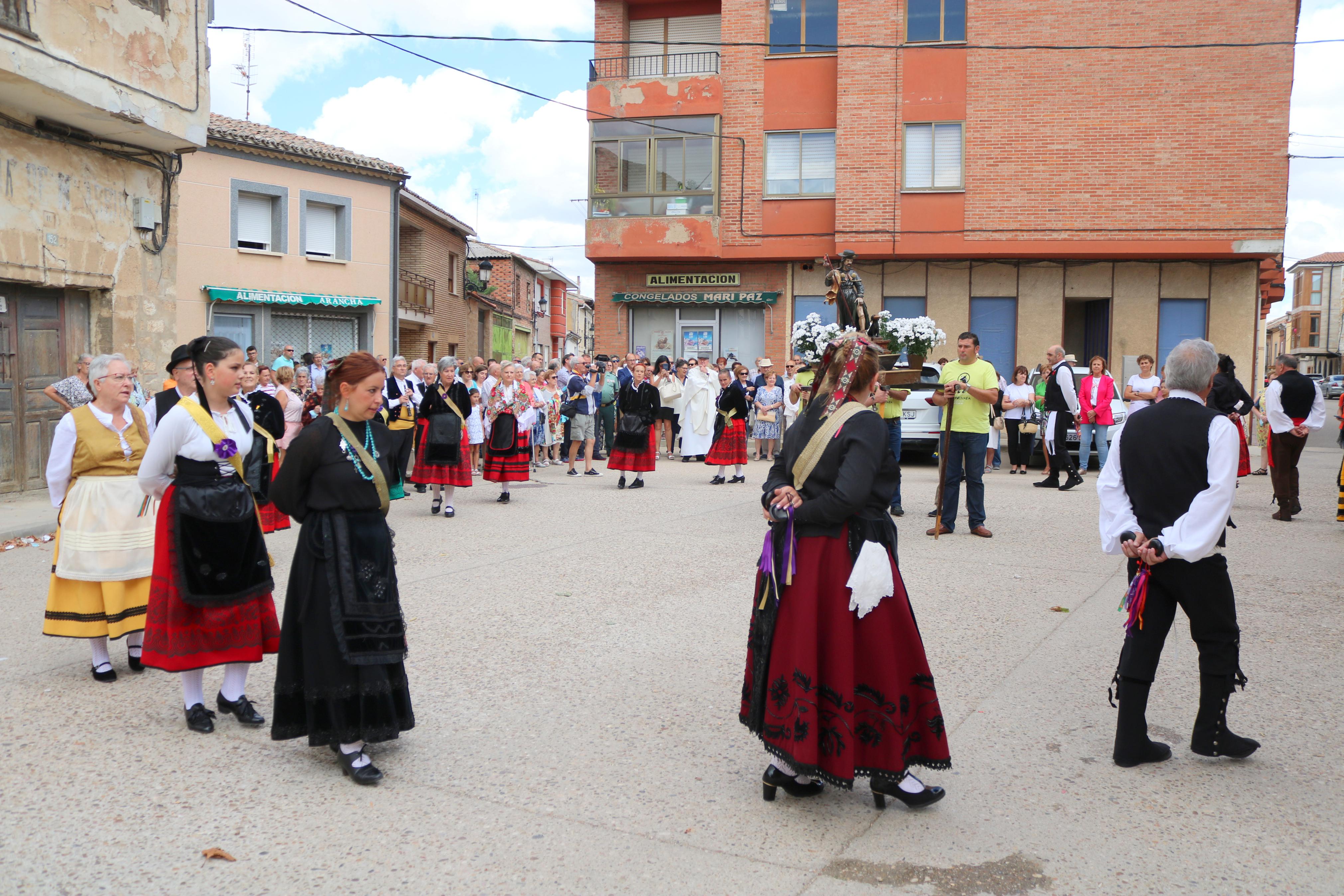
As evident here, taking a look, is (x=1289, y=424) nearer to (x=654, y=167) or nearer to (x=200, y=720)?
(x=200, y=720)

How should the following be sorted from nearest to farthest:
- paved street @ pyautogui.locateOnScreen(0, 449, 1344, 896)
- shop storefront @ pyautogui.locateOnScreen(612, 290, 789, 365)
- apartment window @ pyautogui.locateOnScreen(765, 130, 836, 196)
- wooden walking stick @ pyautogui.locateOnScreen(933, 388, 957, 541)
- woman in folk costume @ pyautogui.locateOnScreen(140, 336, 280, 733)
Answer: paved street @ pyautogui.locateOnScreen(0, 449, 1344, 896)
woman in folk costume @ pyautogui.locateOnScreen(140, 336, 280, 733)
wooden walking stick @ pyautogui.locateOnScreen(933, 388, 957, 541)
apartment window @ pyautogui.locateOnScreen(765, 130, 836, 196)
shop storefront @ pyautogui.locateOnScreen(612, 290, 789, 365)

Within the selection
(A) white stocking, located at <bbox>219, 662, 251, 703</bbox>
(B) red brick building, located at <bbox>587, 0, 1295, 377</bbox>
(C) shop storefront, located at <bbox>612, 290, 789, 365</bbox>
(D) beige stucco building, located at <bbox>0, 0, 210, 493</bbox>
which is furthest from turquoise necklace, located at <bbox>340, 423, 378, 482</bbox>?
(C) shop storefront, located at <bbox>612, 290, 789, 365</bbox>

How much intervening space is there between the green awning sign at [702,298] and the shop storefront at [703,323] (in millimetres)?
11

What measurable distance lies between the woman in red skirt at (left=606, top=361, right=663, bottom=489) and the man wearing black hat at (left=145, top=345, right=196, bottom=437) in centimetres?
911

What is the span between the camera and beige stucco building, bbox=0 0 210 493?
1149 cm

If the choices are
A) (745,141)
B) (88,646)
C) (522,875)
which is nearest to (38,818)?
Answer: (522,875)

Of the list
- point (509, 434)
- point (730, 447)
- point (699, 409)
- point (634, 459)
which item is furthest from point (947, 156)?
point (509, 434)

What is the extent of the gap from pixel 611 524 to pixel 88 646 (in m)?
5.62

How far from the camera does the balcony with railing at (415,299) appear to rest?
32.2 metres

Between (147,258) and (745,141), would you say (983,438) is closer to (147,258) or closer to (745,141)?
(147,258)

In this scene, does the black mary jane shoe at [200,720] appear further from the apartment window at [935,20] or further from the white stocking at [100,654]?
the apartment window at [935,20]

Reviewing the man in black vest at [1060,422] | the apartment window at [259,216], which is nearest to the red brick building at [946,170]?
the apartment window at [259,216]

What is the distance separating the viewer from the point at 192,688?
4.79 metres

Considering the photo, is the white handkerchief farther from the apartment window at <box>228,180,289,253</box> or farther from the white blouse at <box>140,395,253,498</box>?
the apartment window at <box>228,180,289,253</box>
